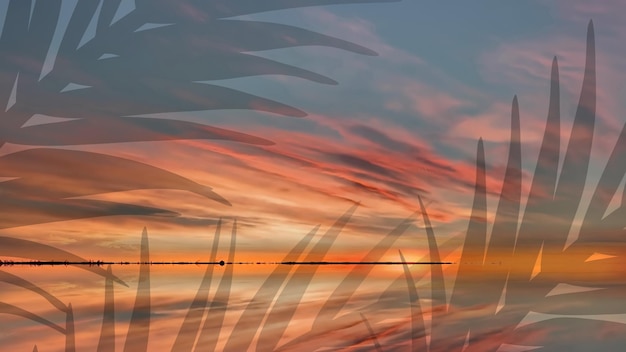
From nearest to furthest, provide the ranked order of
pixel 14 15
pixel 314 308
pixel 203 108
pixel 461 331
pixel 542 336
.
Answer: pixel 14 15 → pixel 203 108 → pixel 542 336 → pixel 461 331 → pixel 314 308

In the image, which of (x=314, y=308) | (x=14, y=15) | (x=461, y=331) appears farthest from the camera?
(x=314, y=308)

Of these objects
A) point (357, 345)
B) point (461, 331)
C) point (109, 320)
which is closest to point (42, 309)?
point (357, 345)

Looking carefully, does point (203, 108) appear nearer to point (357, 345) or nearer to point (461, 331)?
point (357, 345)

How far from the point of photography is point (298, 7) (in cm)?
176

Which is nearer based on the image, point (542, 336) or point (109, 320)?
point (109, 320)

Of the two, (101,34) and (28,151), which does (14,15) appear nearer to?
(101,34)

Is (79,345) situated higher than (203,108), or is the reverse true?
(203,108)

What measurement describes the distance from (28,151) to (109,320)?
490 millimetres

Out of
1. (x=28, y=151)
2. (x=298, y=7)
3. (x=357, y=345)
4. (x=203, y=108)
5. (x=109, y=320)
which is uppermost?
(x=298, y=7)

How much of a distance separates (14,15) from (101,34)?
0.22 m

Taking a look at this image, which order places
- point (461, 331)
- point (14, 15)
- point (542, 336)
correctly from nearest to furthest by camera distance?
point (14, 15), point (542, 336), point (461, 331)

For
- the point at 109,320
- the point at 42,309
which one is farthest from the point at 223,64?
the point at 42,309

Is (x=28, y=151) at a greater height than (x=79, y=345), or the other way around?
(x=28, y=151)

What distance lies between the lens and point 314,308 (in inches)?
741
